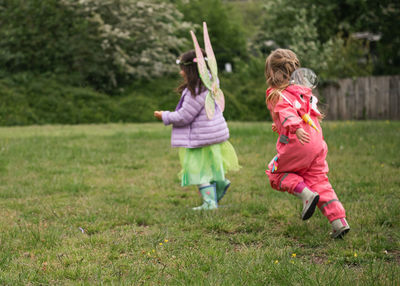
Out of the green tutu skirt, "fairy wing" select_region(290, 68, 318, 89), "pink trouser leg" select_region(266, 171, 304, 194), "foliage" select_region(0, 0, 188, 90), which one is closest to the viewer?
"fairy wing" select_region(290, 68, 318, 89)

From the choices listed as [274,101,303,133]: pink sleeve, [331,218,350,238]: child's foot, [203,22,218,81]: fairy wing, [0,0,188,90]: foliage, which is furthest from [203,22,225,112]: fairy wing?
[0,0,188,90]: foliage

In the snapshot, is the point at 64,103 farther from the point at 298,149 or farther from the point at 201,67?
the point at 298,149

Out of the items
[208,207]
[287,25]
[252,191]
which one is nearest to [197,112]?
[208,207]

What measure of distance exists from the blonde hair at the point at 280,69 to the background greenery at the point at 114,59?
13585 millimetres

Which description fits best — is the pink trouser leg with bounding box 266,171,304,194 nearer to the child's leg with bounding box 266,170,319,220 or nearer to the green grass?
the child's leg with bounding box 266,170,319,220

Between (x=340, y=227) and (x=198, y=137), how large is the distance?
1827 millimetres

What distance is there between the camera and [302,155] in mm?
3748

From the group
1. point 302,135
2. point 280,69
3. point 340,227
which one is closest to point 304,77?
point 280,69

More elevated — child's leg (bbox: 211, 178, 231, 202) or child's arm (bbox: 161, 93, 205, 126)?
child's arm (bbox: 161, 93, 205, 126)

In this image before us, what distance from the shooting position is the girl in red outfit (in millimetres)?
3691

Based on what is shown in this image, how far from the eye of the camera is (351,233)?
12.7ft

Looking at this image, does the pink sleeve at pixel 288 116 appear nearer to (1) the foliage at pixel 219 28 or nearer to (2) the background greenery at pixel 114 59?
(2) the background greenery at pixel 114 59

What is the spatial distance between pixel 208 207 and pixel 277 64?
1.74 metres

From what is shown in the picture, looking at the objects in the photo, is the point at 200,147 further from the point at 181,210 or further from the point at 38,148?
the point at 38,148
